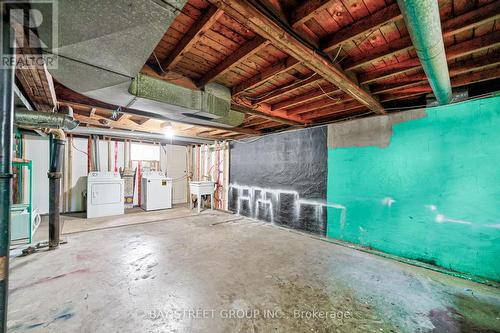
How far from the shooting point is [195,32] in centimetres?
152

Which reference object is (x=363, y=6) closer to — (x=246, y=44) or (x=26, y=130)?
(x=246, y=44)

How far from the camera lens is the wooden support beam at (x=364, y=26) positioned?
1327 mm

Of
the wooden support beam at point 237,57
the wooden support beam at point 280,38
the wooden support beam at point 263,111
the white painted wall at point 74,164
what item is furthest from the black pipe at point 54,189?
the wooden support beam at point 280,38

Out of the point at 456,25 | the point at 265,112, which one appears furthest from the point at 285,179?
the point at 456,25

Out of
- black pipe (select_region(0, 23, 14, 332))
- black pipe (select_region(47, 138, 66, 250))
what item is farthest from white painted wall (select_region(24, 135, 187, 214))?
black pipe (select_region(0, 23, 14, 332))

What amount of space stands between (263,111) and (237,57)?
1468 mm

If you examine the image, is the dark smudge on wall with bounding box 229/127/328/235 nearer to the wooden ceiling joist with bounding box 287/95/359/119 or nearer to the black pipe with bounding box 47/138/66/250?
the wooden ceiling joist with bounding box 287/95/359/119

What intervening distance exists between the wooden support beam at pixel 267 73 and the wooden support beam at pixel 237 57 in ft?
1.20

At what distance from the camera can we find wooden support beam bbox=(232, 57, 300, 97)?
193 cm

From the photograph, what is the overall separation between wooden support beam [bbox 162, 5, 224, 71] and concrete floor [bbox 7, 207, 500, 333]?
2.34m

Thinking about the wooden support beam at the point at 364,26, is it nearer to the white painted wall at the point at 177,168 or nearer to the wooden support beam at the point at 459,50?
the wooden support beam at the point at 459,50

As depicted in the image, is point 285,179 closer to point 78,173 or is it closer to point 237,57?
point 237,57

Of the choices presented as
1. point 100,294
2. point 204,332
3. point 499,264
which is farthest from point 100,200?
point 499,264

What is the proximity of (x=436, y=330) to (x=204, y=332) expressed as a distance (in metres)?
1.83
